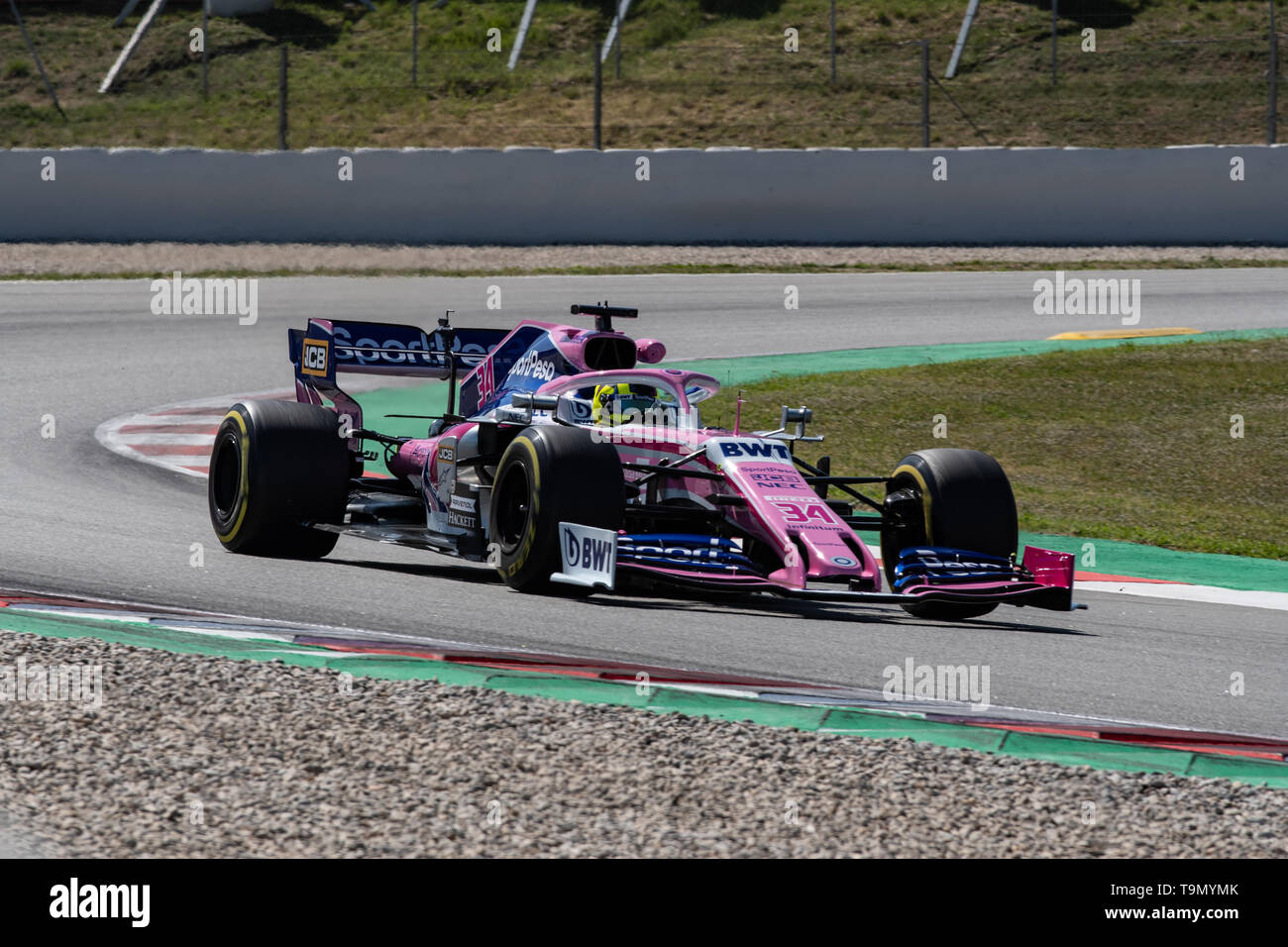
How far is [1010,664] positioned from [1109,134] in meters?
23.8

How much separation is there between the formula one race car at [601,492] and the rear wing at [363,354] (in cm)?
1

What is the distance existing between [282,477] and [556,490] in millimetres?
1987

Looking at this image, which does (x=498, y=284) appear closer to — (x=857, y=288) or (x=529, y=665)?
(x=857, y=288)

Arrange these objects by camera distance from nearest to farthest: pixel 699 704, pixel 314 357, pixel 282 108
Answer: pixel 699 704, pixel 314 357, pixel 282 108

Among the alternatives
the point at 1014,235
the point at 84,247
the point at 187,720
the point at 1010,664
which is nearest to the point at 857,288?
the point at 1014,235

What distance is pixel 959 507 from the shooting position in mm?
7742

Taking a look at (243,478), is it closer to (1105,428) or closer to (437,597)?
(437,597)

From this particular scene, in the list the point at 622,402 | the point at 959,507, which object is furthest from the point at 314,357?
the point at 959,507

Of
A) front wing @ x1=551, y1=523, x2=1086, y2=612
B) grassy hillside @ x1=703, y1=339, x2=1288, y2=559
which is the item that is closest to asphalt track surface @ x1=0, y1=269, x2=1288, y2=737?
front wing @ x1=551, y1=523, x2=1086, y2=612

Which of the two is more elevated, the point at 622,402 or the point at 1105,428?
the point at 622,402

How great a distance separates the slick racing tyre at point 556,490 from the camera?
7148 mm

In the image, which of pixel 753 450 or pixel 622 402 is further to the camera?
pixel 622 402
